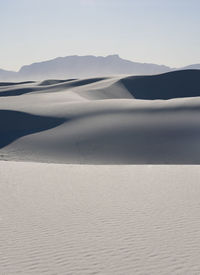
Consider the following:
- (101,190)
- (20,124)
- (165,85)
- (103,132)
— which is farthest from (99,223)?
(165,85)

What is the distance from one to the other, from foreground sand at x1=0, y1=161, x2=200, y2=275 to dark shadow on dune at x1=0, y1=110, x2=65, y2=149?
11262 mm

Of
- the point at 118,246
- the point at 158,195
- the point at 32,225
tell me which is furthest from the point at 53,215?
the point at 158,195

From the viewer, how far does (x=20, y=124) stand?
28.2 meters

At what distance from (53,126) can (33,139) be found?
9.35 ft

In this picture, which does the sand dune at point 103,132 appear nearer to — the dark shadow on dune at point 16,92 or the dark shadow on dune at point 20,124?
the dark shadow on dune at point 20,124

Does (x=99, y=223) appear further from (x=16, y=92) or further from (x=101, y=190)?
(x=16, y=92)

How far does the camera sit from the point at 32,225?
8461mm

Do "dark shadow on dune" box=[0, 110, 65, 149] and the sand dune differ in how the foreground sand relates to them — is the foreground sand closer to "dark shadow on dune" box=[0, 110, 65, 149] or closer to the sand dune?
the sand dune

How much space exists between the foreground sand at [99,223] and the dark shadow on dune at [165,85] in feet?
148

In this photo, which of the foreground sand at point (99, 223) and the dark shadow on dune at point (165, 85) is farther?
the dark shadow on dune at point (165, 85)

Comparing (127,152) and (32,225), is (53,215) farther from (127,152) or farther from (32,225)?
(127,152)

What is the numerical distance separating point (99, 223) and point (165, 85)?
54.9 metres

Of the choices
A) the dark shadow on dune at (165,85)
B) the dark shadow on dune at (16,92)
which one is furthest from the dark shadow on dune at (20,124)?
the dark shadow on dune at (16,92)

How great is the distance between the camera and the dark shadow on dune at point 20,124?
85.5 ft
